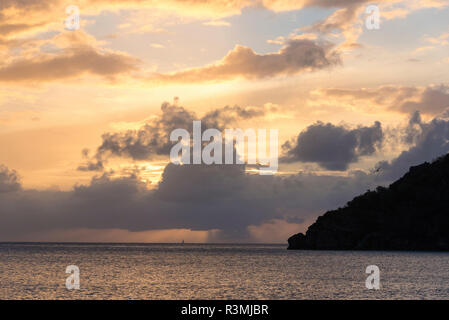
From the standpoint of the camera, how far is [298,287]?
84.4 metres

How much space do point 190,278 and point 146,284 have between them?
1334cm
